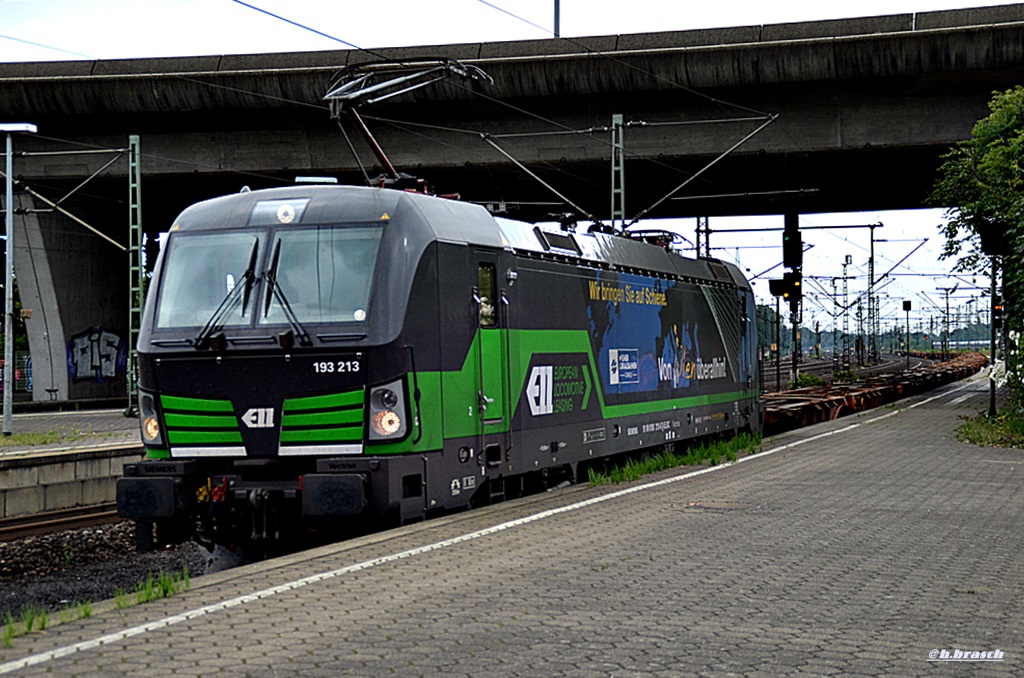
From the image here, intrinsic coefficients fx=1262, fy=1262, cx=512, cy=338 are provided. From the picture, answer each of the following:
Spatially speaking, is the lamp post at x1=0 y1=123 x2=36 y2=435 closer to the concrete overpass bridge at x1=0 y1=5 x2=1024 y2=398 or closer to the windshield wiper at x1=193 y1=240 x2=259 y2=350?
the concrete overpass bridge at x1=0 y1=5 x2=1024 y2=398

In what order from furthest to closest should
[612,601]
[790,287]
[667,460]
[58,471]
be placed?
[790,287] → [58,471] → [667,460] → [612,601]

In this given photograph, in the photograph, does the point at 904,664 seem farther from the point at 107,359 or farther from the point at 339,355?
the point at 107,359

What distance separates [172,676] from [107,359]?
125 ft

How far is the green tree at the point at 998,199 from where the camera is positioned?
2292cm

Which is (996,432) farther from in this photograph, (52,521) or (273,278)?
(273,278)

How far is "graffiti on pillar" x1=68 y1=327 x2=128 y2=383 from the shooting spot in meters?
41.1

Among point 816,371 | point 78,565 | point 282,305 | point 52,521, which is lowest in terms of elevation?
point 78,565

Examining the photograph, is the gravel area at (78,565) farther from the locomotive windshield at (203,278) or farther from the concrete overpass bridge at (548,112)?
Answer: the concrete overpass bridge at (548,112)

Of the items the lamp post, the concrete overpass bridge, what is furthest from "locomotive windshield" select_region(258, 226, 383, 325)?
the concrete overpass bridge

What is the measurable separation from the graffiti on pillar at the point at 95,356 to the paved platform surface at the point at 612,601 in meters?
31.4

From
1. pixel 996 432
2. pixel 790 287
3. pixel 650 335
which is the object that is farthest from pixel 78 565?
pixel 790 287

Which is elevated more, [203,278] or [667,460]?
[203,278]

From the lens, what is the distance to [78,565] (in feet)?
45.4

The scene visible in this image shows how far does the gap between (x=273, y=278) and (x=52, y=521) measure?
6.42 m
